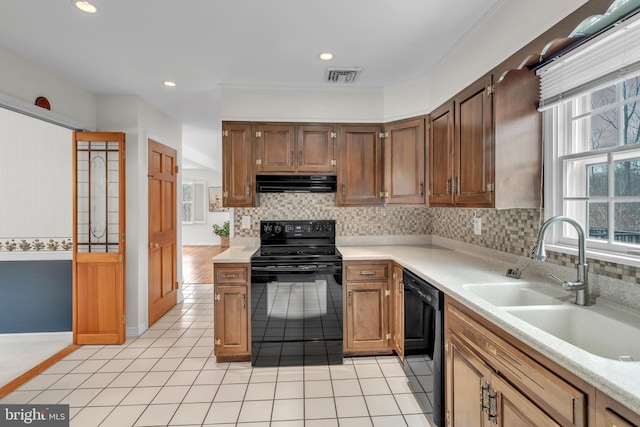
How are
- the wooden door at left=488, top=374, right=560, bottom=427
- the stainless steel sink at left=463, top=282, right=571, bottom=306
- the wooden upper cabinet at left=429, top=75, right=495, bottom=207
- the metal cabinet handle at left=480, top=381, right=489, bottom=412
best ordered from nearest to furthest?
the wooden door at left=488, top=374, right=560, bottom=427 < the metal cabinet handle at left=480, top=381, right=489, bottom=412 < the stainless steel sink at left=463, top=282, right=571, bottom=306 < the wooden upper cabinet at left=429, top=75, right=495, bottom=207

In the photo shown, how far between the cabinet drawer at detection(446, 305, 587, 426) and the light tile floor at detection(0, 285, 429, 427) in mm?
916

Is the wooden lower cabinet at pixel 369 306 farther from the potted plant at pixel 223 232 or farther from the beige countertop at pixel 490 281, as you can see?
the potted plant at pixel 223 232

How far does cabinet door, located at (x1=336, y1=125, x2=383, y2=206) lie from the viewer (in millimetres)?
3057

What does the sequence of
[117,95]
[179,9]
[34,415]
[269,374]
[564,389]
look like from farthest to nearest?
[117,95]
[269,374]
[34,415]
[179,9]
[564,389]

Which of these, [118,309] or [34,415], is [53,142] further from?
[34,415]

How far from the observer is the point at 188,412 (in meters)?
→ 2.07

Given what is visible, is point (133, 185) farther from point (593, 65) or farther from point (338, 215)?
point (593, 65)

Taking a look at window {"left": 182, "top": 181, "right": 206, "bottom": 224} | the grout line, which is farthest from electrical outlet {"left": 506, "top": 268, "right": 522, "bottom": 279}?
window {"left": 182, "top": 181, "right": 206, "bottom": 224}

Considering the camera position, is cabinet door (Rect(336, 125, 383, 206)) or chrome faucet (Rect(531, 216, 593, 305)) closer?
chrome faucet (Rect(531, 216, 593, 305))

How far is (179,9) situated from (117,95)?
1.90 m

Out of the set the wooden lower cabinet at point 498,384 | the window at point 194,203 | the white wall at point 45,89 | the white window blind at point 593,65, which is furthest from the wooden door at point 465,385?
the window at point 194,203

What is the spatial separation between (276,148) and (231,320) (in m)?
1.61

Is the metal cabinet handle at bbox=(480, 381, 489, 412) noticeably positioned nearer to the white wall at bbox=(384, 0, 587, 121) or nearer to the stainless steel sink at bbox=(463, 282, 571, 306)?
the stainless steel sink at bbox=(463, 282, 571, 306)

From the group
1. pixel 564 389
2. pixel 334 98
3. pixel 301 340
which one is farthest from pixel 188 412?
pixel 334 98
